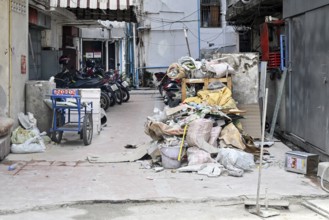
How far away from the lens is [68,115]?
10625mm

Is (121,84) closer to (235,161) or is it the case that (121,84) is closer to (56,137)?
(56,137)

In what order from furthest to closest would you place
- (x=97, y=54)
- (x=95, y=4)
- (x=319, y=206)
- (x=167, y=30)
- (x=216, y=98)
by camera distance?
1. (x=97, y=54)
2. (x=167, y=30)
3. (x=95, y=4)
4. (x=216, y=98)
5. (x=319, y=206)

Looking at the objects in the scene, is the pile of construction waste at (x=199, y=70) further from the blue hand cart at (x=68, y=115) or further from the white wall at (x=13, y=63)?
the white wall at (x=13, y=63)

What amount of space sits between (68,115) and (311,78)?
202 inches

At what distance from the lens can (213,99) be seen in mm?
9672

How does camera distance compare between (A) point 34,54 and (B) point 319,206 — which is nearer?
(B) point 319,206

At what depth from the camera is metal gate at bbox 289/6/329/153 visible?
27.2ft

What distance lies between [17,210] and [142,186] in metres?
1.83

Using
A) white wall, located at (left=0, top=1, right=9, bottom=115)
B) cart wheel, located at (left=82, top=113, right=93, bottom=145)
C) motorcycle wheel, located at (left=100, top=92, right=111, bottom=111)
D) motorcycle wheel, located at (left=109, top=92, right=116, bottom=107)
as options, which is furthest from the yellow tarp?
motorcycle wheel, located at (left=109, top=92, right=116, bottom=107)

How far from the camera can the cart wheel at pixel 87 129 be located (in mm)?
9727

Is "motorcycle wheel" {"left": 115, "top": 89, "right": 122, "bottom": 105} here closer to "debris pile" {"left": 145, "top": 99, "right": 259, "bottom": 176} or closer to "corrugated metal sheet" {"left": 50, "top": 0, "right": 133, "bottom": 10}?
"corrugated metal sheet" {"left": 50, "top": 0, "right": 133, "bottom": 10}

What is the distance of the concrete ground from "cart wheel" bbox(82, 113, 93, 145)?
52cm

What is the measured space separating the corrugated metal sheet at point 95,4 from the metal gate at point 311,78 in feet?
13.9

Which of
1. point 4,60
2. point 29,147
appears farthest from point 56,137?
point 4,60
